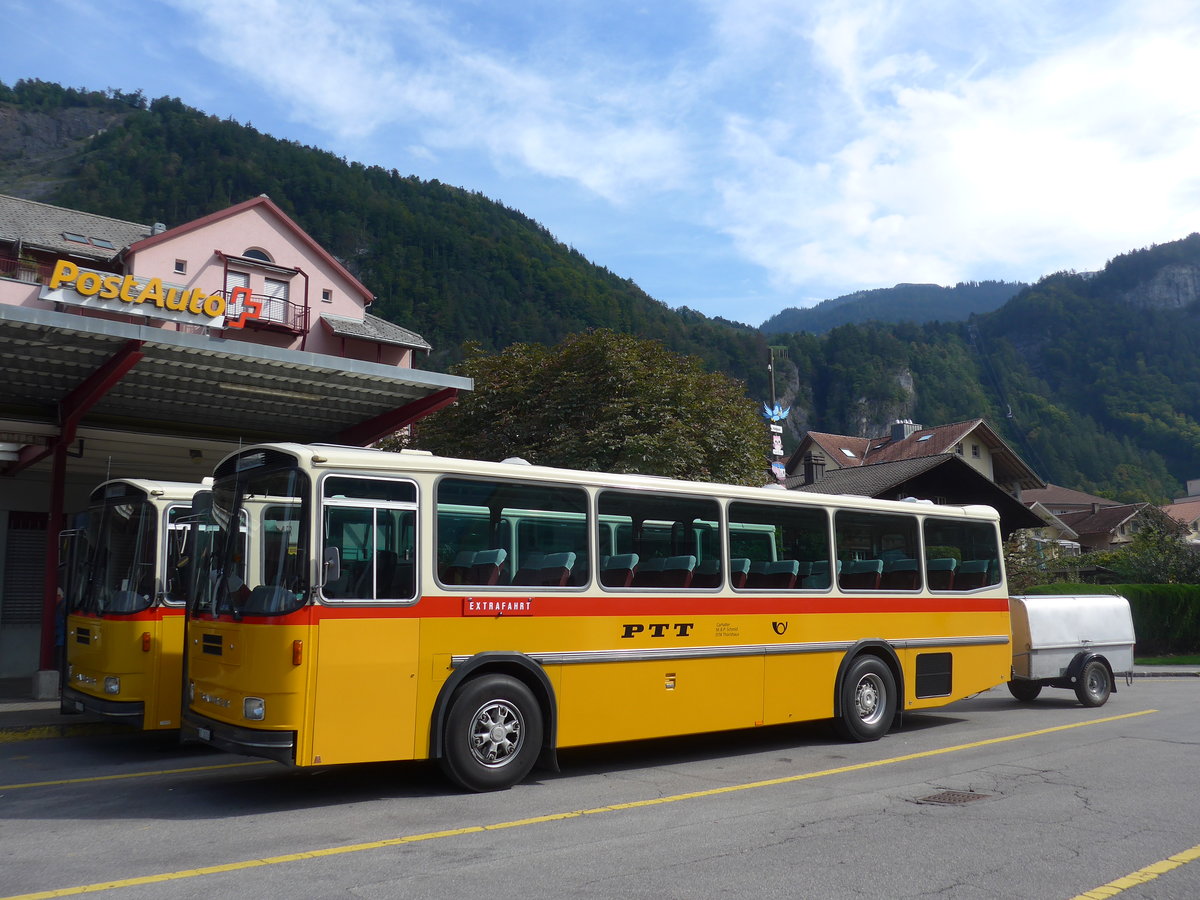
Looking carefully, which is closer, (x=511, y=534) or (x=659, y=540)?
(x=511, y=534)

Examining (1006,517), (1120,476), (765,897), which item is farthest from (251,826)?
(1120,476)

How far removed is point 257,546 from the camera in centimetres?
782

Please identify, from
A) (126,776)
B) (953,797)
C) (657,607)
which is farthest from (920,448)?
(126,776)

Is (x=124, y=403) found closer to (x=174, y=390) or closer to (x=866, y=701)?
(x=174, y=390)

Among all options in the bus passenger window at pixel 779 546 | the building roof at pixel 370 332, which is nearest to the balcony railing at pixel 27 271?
the building roof at pixel 370 332

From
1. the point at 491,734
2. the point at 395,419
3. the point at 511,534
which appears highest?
the point at 395,419

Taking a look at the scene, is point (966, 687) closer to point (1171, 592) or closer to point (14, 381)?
point (14, 381)

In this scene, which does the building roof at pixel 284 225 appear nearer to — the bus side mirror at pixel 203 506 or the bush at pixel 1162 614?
the bush at pixel 1162 614

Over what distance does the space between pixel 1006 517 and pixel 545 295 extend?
6032 cm

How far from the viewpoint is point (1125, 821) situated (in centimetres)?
721

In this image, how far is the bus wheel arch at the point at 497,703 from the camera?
26.2 ft

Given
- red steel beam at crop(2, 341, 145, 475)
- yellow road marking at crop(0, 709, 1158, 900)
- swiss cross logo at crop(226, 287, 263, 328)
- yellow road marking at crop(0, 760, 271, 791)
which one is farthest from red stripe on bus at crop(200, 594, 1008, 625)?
swiss cross logo at crop(226, 287, 263, 328)

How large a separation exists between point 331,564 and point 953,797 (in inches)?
208

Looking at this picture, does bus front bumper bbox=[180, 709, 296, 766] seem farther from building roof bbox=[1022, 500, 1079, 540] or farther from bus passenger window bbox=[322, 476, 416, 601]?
building roof bbox=[1022, 500, 1079, 540]
